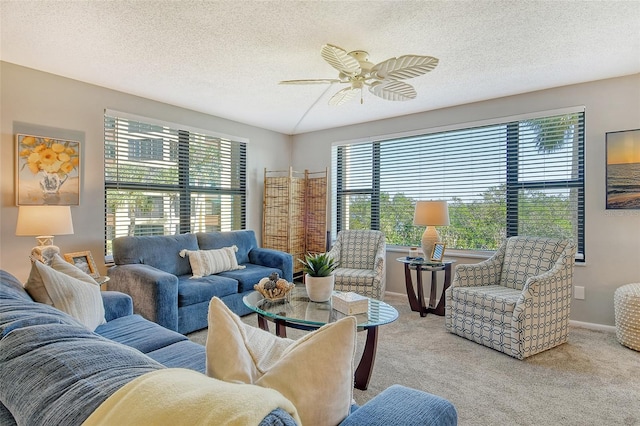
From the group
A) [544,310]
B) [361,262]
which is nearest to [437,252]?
[361,262]

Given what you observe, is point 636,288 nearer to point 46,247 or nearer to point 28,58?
point 46,247

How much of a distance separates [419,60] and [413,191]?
264cm

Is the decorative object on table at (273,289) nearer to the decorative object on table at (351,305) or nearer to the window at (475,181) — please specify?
the decorative object on table at (351,305)

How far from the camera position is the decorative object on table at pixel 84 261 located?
9.95ft

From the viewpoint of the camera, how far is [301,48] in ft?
8.61

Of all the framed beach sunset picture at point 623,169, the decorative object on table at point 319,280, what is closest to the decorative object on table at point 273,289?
the decorative object on table at point 319,280

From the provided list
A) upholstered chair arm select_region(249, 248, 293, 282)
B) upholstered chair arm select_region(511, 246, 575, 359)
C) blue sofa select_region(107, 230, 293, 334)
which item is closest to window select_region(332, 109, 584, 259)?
upholstered chair arm select_region(511, 246, 575, 359)

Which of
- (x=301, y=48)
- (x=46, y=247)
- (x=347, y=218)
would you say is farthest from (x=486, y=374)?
(x=46, y=247)

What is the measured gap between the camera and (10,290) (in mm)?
1414

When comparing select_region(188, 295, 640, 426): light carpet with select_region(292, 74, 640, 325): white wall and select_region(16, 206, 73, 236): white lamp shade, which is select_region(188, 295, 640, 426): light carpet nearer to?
select_region(292, 74, 640, 325): white wall

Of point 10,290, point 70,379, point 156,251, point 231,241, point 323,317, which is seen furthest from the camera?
point 231,241

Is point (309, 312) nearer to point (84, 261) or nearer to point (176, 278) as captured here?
point (176, 278)

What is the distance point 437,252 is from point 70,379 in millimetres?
3710

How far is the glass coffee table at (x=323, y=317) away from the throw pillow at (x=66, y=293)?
0.96m
